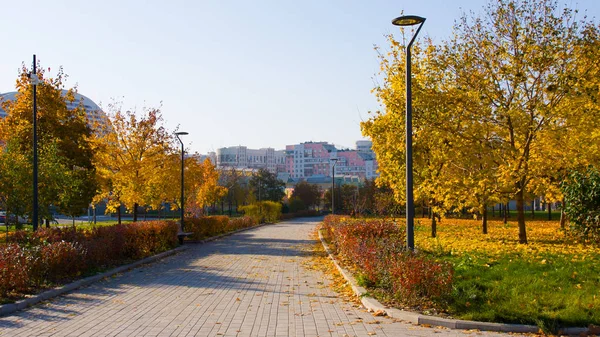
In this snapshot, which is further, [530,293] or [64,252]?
[64,252]

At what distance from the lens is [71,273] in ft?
40.1

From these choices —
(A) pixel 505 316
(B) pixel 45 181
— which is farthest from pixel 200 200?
(A) pixel 505 316

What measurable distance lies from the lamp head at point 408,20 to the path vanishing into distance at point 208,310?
5278 mm

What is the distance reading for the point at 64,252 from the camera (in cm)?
1189

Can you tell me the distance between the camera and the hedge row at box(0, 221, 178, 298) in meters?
10.0

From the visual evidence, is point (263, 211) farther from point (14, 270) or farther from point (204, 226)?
point (14, 270)

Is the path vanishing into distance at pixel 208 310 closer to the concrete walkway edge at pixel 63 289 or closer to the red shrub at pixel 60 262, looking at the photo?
the concrete walkway edge at pixel 63 289

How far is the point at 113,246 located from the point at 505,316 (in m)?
10.8

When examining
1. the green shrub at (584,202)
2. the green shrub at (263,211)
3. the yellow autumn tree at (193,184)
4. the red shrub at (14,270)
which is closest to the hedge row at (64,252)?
the red shrub at (14,270)

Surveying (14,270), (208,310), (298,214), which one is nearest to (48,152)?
(14,270)

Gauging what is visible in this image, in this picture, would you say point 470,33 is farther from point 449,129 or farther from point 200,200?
point 200,200

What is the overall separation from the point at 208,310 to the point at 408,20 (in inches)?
251

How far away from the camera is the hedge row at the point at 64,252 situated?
10000mm

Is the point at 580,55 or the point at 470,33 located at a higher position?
the point at 470,33
